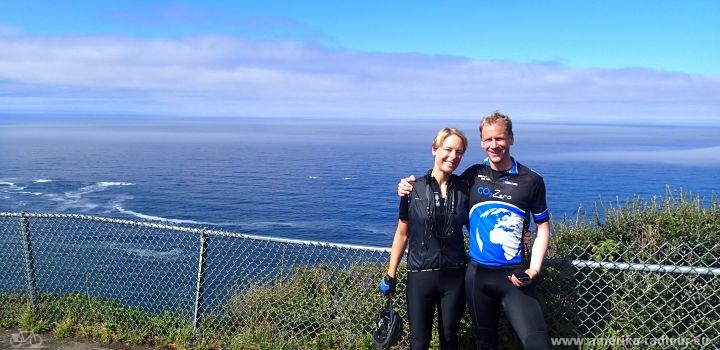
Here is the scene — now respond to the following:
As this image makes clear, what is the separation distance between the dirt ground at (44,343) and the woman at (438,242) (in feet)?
11.4

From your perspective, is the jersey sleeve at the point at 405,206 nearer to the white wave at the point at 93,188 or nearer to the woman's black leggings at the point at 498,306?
the woman's black leggings at the point at 498,306

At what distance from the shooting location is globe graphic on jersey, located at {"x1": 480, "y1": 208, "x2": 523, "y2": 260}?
4473 mm

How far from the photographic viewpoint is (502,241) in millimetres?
Answer: 4496

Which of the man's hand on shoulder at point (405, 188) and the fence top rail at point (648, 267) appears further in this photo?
the man's hand on shoulder at point (405, 188)

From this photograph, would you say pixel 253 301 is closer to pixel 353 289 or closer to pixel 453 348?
pixel 353 289

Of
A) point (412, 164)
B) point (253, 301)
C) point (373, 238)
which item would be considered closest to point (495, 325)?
point (253, 301)

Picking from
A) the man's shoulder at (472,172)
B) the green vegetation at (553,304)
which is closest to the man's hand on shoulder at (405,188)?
the man's shoulder at (472,172)

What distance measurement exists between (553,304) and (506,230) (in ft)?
3.93

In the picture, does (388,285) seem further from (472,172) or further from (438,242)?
(472,172)

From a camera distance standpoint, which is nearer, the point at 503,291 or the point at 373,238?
the point at 503,291

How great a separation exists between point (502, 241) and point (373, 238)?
28535 millimetres

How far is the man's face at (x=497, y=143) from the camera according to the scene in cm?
448

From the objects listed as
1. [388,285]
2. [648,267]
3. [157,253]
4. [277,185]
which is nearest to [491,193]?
[388,285]

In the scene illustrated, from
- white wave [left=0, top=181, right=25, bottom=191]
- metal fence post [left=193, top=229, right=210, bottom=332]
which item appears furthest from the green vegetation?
white wave [left=0, top=181, right=25, bottom=191]
